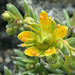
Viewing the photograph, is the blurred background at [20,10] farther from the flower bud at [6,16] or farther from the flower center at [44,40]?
the flower center at [44,40]

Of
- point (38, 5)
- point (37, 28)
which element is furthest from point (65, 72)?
point (38, 5)

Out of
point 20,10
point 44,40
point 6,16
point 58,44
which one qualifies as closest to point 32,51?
point 44,40

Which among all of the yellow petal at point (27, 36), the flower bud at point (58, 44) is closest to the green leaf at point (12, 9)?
the yellow petal at point (27, 36)

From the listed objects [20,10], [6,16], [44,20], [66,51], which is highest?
[20,10]

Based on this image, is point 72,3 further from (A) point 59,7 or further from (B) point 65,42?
(B) point 65,42

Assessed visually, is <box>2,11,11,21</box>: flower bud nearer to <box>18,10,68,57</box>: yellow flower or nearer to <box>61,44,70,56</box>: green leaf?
<box>18,10,68,57</box>: yellow flower

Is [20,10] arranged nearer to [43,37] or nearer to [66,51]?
[43,37]
